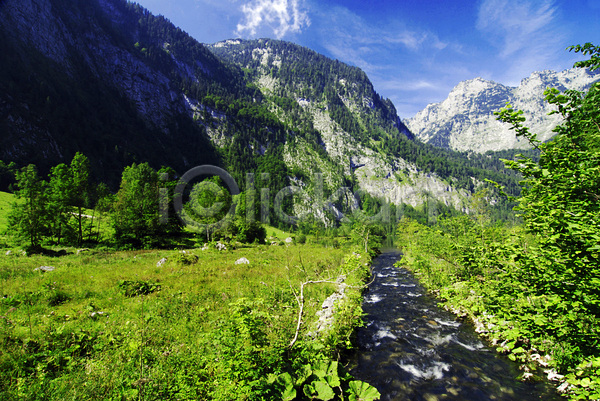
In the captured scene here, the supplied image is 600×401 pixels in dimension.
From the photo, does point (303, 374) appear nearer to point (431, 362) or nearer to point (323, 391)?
point (323, 391)

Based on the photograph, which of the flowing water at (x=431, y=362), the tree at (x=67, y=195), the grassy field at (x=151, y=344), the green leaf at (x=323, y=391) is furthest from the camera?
the tree at (x=67, y=195)

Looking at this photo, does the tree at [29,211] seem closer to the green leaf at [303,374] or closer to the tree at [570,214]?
the green leaf at [303,374]

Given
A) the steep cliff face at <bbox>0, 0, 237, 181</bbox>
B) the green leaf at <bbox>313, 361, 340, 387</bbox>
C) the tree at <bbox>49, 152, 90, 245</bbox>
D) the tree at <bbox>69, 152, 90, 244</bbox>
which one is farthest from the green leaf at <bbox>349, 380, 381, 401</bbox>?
the steep cliff face at <bbox>0, 0, 237, 181</bbox>

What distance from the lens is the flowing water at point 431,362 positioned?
908cm

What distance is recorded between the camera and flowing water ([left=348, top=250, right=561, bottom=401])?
908 centimetres

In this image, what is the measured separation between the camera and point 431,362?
11148 millimetres

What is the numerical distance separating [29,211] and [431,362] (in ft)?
134

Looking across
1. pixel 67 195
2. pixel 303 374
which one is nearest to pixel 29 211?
pixel 67 195

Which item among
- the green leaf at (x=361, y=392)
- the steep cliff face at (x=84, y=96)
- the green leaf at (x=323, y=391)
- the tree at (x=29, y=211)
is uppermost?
the steep cliff face at (x=84, y=96)

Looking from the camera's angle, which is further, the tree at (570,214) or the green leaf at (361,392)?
the green leaf at (361,392)

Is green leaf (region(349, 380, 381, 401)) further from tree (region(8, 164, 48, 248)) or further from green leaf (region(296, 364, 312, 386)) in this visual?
tree (region(8, 164, 48, 248))

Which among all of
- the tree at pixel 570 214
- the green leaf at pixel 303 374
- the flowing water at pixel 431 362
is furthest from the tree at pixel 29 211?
the tree at pixel 570 214

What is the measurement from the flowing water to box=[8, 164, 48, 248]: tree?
3723 cm

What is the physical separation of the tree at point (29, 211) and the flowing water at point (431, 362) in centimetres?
3723
